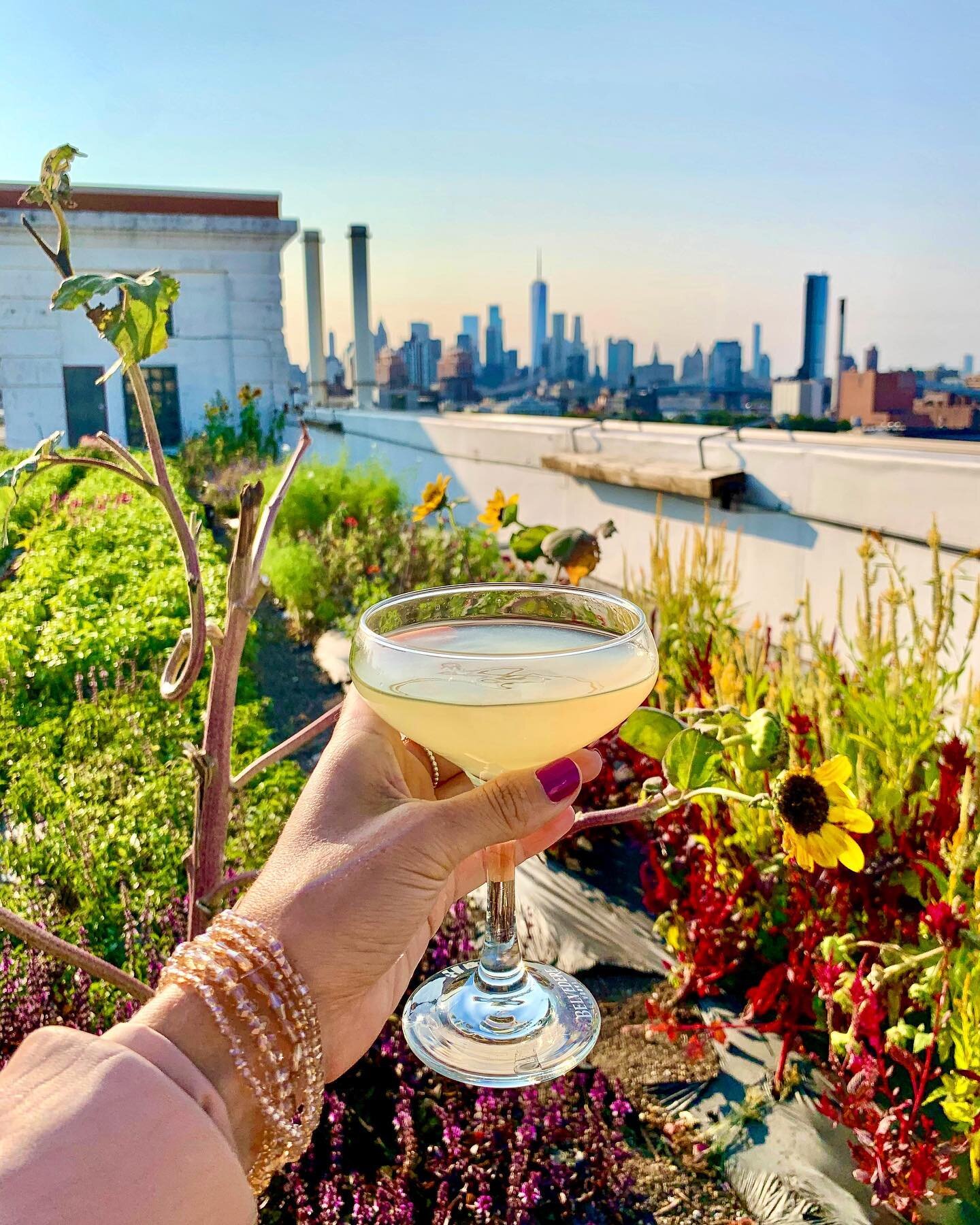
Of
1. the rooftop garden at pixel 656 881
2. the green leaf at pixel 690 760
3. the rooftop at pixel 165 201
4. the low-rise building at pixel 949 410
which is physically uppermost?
the rooftop at pixel 165 201

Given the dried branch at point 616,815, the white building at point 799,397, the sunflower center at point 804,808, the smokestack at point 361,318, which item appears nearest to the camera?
the dried branch at point 616,815

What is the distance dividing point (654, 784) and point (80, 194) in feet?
74.2

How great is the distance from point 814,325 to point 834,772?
2717cm

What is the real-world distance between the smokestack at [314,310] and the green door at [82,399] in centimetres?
467

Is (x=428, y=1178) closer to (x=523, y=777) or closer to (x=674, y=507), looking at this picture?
(x=523, y=777)

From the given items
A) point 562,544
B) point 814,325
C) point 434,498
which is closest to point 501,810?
point 562,544

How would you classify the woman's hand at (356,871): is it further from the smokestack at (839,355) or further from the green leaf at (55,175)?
the smokestack at (839,355)

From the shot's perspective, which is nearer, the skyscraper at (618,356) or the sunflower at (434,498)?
the sunflower at (434,498)

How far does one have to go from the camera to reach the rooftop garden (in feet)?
5.08

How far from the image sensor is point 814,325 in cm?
2622

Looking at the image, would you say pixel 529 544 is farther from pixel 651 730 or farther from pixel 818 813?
pixel 651 730

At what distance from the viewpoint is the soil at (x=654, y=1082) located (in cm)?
195

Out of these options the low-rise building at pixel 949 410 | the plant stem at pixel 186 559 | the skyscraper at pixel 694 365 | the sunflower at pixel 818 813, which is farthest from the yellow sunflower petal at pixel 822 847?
the skyscraper at pixel 694 365

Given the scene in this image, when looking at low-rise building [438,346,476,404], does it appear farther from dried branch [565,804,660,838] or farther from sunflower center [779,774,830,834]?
dried branch [565,804,660,838]
